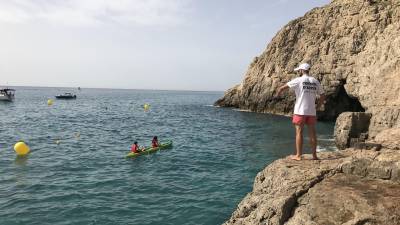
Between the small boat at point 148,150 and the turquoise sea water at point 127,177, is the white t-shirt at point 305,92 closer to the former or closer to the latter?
the turquoise sea water at point 127,177

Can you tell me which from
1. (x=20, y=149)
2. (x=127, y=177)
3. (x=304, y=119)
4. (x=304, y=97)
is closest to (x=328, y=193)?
(x=304, y=119)

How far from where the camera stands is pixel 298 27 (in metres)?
64.1

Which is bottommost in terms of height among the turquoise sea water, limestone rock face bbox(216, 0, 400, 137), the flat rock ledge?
the turquoise sea water

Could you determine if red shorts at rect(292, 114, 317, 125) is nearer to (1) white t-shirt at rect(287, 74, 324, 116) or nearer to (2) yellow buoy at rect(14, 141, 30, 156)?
(1) white t-shirt at rect(287, 74, 324, 116)

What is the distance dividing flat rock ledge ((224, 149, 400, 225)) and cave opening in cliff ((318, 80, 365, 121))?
4555 cm

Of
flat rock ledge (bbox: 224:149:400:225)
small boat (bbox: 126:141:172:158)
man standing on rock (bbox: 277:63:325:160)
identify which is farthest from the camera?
small boat (bbox: 126:141:172:158)

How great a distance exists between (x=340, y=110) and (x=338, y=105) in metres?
0.77

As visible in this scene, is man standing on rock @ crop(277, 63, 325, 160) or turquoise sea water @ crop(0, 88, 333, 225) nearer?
man standing on rock @ crop(277, 63, 325, 160)

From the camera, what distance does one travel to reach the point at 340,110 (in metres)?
Answer: 53.5

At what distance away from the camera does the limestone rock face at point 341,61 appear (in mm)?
34122

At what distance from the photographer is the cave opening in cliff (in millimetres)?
52875

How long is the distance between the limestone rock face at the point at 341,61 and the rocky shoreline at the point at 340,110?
0.41 ft

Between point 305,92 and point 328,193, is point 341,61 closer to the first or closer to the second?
point 305,92

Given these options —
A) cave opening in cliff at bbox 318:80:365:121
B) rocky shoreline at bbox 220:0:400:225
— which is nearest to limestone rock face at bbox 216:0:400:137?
cave opening in cliff at bbox 318:80:365:121
